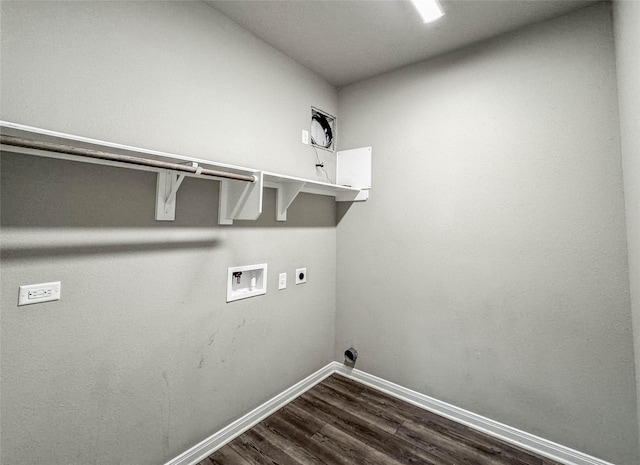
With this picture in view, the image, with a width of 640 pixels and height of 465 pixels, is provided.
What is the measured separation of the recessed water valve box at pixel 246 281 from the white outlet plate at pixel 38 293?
815 mm

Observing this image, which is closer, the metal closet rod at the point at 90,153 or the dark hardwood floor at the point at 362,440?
the metal closet rod at the point at 90,153

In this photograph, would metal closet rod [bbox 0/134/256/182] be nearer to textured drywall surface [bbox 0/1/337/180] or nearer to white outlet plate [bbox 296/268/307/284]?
textured drywall surface [bbox 0/1/337/180]

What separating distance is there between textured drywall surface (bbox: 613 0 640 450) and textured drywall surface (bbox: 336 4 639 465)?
0.07 meters

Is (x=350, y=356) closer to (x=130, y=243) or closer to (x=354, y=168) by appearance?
(x=354, y=168)

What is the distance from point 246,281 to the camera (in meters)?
1.95

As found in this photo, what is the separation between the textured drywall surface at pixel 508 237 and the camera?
5.11 feet

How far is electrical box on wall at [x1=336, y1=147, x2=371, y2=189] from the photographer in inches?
96.9

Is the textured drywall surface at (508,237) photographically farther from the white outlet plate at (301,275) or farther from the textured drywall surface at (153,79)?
the textured drywall surface at (153,79)

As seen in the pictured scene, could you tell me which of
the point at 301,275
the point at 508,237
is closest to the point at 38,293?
the point at 301,275

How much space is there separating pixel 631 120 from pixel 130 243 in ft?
8.18

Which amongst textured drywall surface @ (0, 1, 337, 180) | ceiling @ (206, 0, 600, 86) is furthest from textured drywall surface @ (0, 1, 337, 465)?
ceiling @ (206, 0, 600, 86)

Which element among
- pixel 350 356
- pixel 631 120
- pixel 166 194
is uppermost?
pixel 631 120

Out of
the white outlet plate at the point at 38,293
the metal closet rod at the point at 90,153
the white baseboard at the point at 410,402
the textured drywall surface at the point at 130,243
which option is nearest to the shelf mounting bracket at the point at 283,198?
the textured drywall surface at the point at 130,243

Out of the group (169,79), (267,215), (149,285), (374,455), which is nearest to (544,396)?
(374,455)
